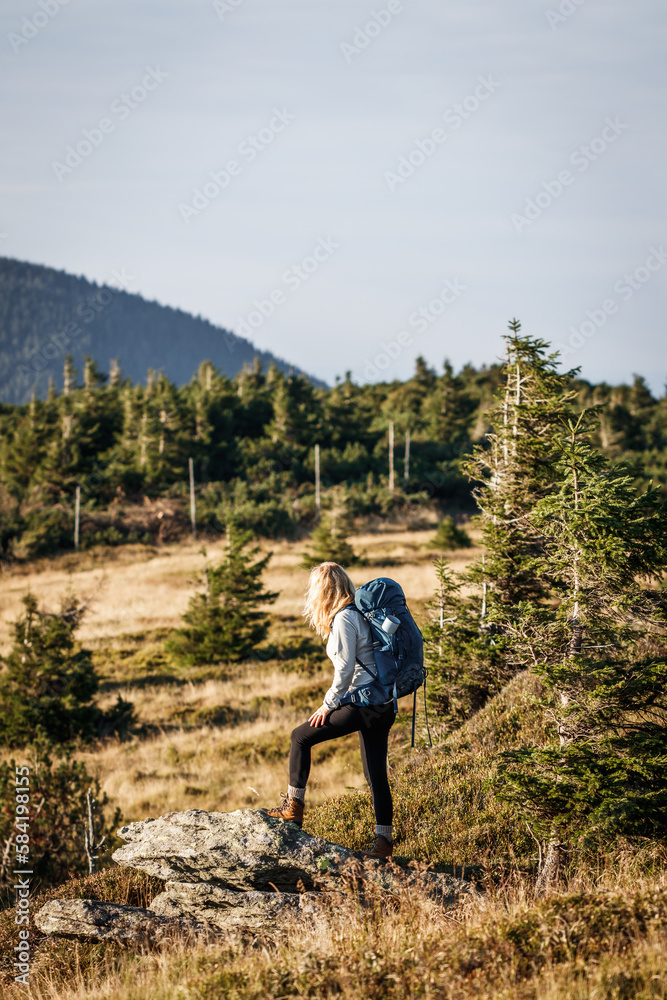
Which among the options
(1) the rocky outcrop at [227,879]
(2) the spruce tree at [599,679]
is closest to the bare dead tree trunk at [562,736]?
(2) the spruce tree at [599,679]

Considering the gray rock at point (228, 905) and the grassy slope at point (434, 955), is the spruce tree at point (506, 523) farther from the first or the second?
the gray rock at point (228, 905)

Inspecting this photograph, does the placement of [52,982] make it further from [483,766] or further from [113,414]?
[113,414]

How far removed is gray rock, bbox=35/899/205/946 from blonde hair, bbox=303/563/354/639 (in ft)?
7.22

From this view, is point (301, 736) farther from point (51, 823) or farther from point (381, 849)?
point (51, 823)

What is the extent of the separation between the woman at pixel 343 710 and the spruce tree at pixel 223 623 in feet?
44.9

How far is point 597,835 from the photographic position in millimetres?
4539

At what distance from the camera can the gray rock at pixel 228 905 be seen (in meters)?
4.17

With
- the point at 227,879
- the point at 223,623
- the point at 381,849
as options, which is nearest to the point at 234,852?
the point at 227,879

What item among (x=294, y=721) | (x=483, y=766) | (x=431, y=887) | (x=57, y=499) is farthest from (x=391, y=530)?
(x=431, y=887)

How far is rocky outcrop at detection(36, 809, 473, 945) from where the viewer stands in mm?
4160

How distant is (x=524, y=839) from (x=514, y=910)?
2015mm

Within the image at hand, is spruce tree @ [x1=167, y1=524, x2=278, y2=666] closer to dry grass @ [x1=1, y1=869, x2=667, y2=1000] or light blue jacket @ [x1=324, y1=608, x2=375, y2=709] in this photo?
dry grass @ [x1=1, y1=869, x2=667, y2=1000]

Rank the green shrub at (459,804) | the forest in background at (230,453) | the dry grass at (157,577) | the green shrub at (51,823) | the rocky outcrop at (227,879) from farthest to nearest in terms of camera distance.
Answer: the forest in background at (230,453) < the dry grass at (157,577) < the green shrub at (51,823) < the green shrub at (459,804) < the rocky outcrop at (227,879)
